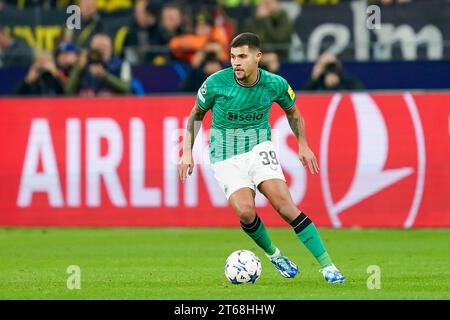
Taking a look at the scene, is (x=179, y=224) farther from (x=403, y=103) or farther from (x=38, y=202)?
(x=403, y=103)

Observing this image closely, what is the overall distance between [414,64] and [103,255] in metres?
6.74

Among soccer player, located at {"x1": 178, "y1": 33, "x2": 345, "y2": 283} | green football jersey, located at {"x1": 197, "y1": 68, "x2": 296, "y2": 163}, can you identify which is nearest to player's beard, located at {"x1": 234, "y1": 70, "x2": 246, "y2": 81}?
soccer player, located at {"x1": 178, "y1": 33, "x2": 345, "y2": 283}

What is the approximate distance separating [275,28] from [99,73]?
9.67ft

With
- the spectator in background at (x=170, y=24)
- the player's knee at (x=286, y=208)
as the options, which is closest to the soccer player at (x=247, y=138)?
the player's knee at (x=286, y=208)

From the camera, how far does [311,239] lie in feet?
38.9

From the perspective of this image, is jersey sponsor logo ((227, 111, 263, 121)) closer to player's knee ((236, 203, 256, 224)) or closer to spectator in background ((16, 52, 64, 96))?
player's knee ((236, 203, 256, 224))

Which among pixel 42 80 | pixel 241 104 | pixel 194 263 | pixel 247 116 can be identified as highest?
pixel 42 80

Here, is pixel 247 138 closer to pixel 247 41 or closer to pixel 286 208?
pixel 286 208

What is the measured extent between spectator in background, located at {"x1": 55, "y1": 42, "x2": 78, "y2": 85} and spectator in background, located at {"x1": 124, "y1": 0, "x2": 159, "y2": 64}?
898 mm

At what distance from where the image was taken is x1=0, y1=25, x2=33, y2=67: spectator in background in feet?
72.0

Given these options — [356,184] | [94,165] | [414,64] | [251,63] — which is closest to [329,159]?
[356,184]

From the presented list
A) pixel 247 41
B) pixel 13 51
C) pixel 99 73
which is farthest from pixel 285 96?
pixel 13 51

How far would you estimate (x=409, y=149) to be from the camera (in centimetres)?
1873

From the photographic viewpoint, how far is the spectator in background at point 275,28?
68.3 feet
